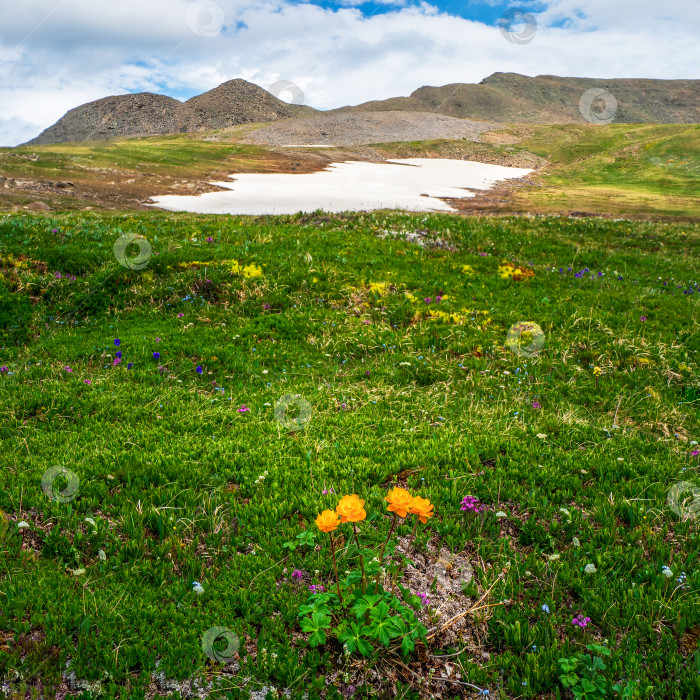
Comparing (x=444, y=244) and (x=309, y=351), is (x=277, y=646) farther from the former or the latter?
(x=444, y=244)

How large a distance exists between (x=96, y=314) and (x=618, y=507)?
10197mm

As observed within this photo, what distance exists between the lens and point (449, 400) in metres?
7.91
